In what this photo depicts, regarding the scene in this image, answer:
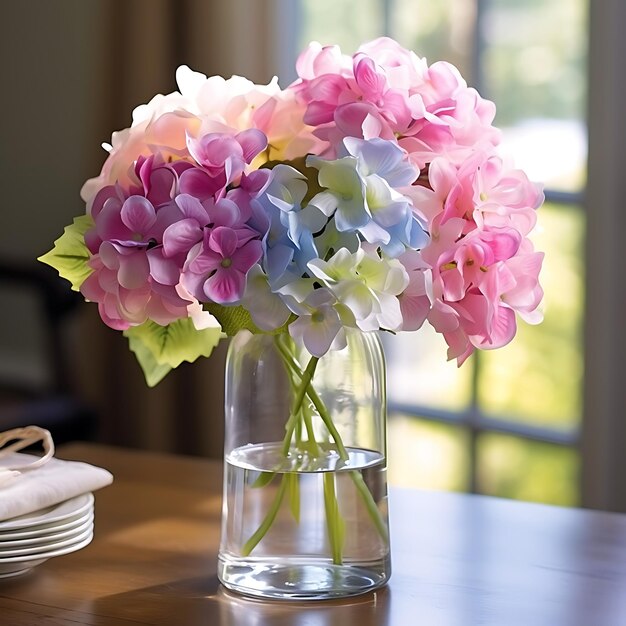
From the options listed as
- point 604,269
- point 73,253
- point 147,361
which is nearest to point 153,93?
point 604,269

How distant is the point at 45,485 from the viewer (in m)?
1.05

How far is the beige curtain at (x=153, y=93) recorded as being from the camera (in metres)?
2.51

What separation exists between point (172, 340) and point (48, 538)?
0.68 feet

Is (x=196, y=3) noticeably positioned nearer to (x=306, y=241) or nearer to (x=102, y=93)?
(x=102, y=93)

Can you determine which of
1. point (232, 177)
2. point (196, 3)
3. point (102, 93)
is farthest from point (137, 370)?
point (232, 177)

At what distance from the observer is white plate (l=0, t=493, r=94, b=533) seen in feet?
3.32

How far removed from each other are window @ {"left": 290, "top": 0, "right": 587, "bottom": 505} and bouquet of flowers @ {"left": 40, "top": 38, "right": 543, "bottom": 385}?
1.26 meters

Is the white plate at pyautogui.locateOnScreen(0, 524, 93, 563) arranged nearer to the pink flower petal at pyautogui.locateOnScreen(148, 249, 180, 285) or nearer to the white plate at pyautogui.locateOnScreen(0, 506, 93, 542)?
the white plate at pyautogui.locateOnScreen(0, 506, 93, 542)

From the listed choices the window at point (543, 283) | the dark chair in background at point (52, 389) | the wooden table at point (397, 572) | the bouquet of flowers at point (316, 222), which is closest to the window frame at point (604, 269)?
the window at point (543, 283)


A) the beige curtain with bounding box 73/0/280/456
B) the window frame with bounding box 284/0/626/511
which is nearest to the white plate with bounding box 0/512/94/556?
the window frame with bounding box 284/0/626/511

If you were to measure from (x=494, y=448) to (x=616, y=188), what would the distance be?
61cm

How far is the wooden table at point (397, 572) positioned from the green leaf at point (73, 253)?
0.28 m

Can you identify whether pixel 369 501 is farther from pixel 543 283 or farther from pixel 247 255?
pixel 543 283

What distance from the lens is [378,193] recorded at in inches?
34.1
